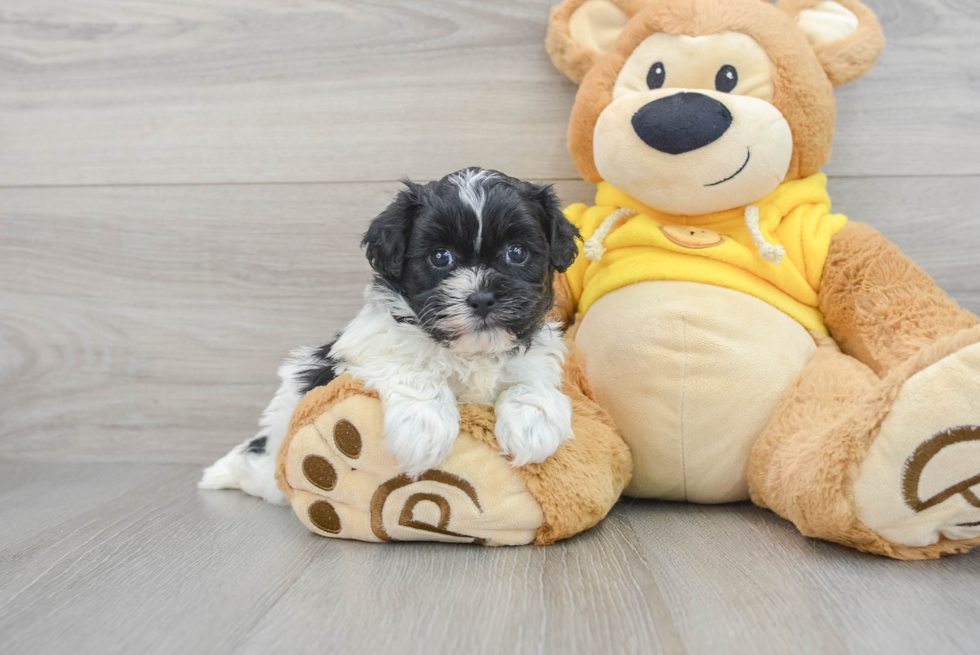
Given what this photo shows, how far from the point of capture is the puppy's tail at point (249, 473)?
5.10 feet

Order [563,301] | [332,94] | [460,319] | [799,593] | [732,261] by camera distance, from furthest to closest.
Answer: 1. [332,94]
2. [563,301]
3. [732,261]
4. [460,319]
5. [799,593]

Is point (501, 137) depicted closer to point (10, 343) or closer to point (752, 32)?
point (752, 32)

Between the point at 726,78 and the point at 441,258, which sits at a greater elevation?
the point at 726,78

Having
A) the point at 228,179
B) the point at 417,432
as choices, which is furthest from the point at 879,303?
the point at 228,179

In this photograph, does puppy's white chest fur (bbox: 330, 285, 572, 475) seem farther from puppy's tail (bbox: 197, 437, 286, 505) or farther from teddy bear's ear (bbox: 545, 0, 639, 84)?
teddy bear's ear (bbox: 545, 0, 639, 84)

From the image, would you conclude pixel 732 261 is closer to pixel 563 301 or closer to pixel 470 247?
pixel 563 301

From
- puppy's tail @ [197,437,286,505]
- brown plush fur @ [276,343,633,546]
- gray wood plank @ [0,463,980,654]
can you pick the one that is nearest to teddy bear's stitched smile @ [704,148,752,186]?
brown plush fur @ [276,343,633,546]

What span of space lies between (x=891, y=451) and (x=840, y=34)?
38.2 inches

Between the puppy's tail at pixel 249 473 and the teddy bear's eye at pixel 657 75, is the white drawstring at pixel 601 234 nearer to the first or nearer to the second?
the teddy bear's eye at pixel 657 75

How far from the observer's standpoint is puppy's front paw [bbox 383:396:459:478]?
3.57ft

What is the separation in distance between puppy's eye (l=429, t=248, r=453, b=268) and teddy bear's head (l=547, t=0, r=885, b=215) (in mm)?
450

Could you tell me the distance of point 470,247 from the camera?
1.16 m

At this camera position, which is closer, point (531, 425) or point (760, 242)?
point (531, 425)

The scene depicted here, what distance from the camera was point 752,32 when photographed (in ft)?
4.53
